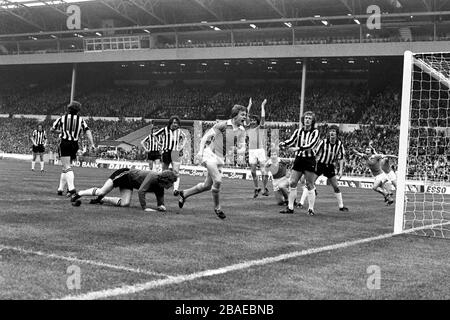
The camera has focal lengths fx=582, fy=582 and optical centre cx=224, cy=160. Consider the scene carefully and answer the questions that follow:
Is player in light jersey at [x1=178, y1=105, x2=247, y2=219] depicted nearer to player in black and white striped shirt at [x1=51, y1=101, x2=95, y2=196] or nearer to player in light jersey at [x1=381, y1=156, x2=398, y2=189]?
player in black and white striped shirt at [x1=51, y1=101, x2=95, y2=196]

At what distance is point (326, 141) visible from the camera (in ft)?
49.5

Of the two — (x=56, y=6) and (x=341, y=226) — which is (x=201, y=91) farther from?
(x=341, y=226)

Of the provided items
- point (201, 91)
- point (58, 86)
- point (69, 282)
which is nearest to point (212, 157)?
point (69, 282)

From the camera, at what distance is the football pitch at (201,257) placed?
525 centimetres

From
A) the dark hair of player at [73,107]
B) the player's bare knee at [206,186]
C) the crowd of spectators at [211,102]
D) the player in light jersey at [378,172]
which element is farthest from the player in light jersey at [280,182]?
the crowd of spectators at [211,102]

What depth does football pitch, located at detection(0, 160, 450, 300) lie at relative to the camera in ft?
17.2

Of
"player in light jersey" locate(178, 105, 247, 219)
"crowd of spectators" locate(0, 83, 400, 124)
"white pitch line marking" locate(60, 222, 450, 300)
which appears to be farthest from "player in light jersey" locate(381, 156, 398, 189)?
"crowd of spectators" locate(0, 83, 400, 124)

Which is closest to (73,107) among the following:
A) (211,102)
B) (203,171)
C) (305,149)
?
(305,149)

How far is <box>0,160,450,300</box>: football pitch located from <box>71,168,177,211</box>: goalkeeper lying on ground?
0.83ft

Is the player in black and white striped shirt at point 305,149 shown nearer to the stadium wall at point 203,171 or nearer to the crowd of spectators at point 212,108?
the stadium wall at point 203,171

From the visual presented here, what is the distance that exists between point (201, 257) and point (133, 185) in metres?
4.95

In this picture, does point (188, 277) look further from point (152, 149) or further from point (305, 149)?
point (152, 149)

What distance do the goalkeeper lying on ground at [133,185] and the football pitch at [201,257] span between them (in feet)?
Result: 0.83

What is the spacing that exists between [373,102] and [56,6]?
27750mm
